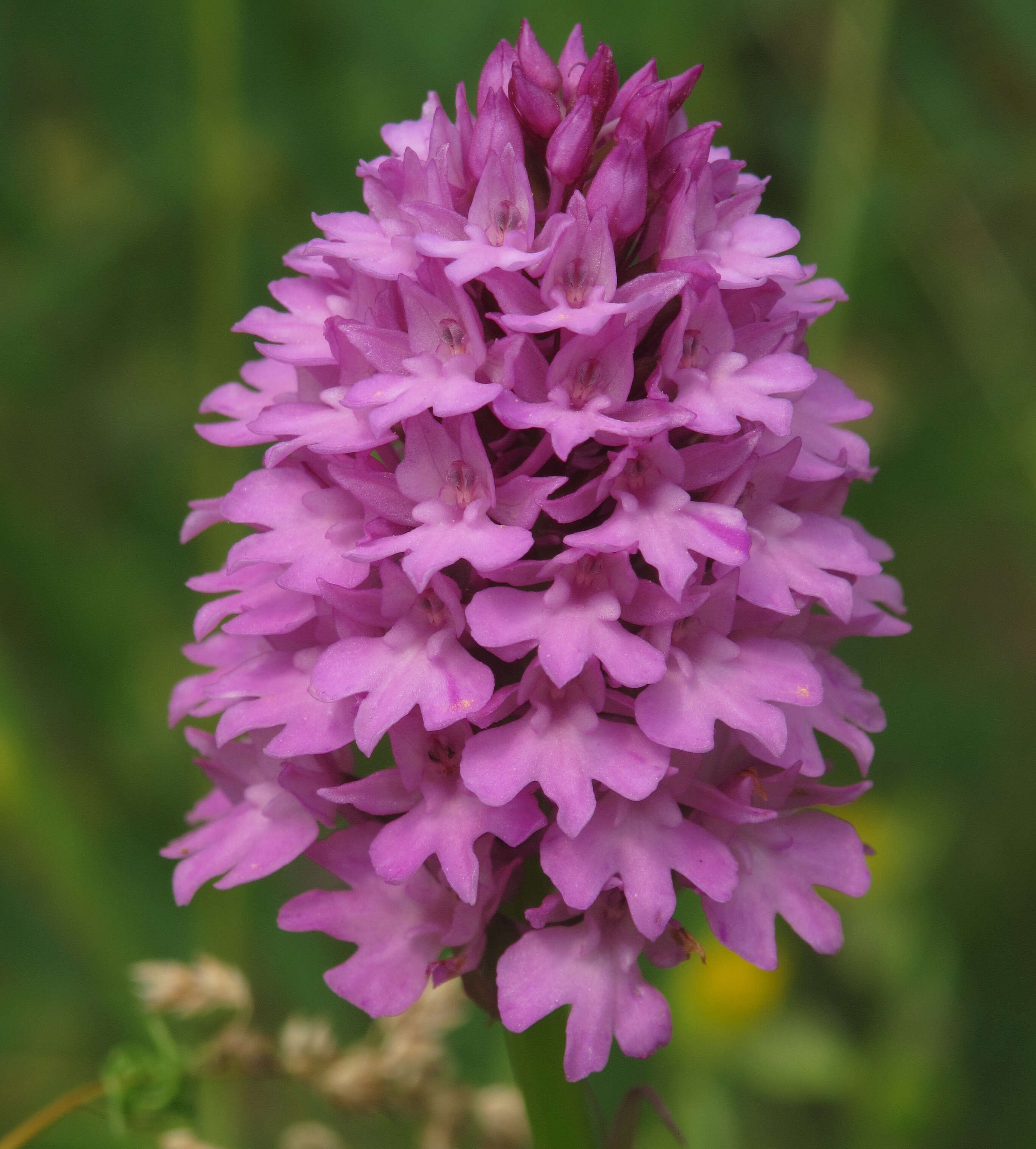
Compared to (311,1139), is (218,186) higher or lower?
higher

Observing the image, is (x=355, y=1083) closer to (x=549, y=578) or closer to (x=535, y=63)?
(x=549, y=578)

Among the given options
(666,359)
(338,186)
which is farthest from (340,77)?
(666,359)

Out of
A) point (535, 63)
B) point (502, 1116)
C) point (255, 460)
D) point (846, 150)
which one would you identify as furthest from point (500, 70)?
point (846, 150)

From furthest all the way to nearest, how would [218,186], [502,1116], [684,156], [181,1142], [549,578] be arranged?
1. [218,186]
2. [502,1116]
3. [181,1142]
4. [684,156]
5. [549,578]

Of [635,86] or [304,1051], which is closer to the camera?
[635,86]

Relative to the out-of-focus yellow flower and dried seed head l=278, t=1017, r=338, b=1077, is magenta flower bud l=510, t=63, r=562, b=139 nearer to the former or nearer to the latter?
dried seed head l=278, t=1017, r=338, b=1077
